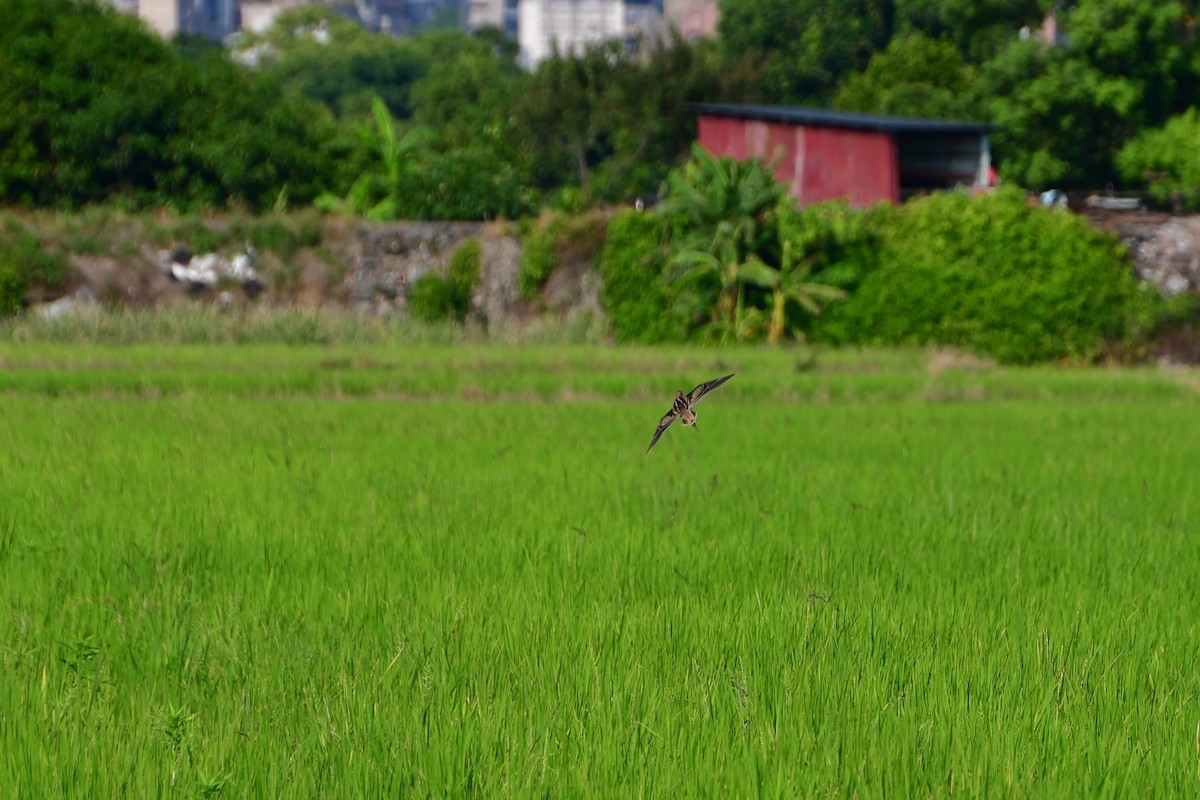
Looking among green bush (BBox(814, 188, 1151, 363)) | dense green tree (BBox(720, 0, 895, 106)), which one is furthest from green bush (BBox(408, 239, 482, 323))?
dense green tree (BBox(720, 0, 895, 106))

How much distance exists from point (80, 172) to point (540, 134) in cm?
2239

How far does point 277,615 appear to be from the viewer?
5.43 meters

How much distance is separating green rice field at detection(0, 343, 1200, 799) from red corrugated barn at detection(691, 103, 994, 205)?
15.4 meters

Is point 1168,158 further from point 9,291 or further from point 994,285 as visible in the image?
point 9,291

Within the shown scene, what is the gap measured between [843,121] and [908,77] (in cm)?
1806

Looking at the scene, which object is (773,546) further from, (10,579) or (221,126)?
(221,126)

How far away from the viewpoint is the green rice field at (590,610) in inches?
153

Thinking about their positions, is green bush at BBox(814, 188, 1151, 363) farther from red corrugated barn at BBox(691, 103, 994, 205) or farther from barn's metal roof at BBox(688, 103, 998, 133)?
barn's metal roof at BBox(688, 103, 998, 133)

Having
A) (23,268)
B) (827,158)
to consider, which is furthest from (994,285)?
(23,268)

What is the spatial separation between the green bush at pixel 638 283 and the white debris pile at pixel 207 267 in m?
5.50

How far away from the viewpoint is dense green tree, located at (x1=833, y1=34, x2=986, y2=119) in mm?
39391

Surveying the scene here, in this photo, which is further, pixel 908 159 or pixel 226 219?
pixel 908 159

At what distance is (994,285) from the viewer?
21.2 meters

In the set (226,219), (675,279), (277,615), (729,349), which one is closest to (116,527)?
(277,615)
